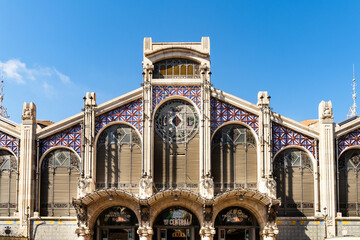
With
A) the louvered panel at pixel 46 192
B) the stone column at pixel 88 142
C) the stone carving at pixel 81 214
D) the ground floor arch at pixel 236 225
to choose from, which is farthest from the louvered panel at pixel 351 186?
the louvered panel at pixel 46 192

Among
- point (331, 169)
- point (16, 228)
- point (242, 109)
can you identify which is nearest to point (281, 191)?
point (331, 169)

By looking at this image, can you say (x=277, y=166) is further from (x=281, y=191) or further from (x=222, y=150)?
(x=222, y=150)

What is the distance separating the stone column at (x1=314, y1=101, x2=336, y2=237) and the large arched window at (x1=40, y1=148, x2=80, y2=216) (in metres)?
16.9

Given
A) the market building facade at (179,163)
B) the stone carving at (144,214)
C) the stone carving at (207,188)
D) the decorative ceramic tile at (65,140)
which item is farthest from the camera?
the decorative ceramic tile at (65,140)

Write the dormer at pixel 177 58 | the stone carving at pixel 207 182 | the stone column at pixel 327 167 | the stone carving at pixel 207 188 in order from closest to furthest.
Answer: the stone carving at pixel 207 188
the stone carving at pixel 207 182
the stone column at pixel 327 167
the dormer at pixel 177 58

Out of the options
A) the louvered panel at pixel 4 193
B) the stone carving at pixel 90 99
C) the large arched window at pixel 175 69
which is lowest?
the louvered panel at pixel 4 193

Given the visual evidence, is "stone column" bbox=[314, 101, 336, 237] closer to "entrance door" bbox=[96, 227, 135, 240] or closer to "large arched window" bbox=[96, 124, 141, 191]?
"large arched window" bbox=[96, 124, 141, 191]

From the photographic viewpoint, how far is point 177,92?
32.4 meters

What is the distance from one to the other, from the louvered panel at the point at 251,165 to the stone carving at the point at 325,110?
5383mm

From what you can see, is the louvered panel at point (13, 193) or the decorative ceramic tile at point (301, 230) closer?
the decorative ceramic tile at point (301, 230)

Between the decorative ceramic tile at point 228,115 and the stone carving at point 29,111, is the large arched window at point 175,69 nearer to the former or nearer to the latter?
the decorative ceramic tile at point 228,115

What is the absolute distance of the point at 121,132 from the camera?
32094 millimetres

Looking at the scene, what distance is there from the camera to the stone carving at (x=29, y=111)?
3169 centimetres

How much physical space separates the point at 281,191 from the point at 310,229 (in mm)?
3152
